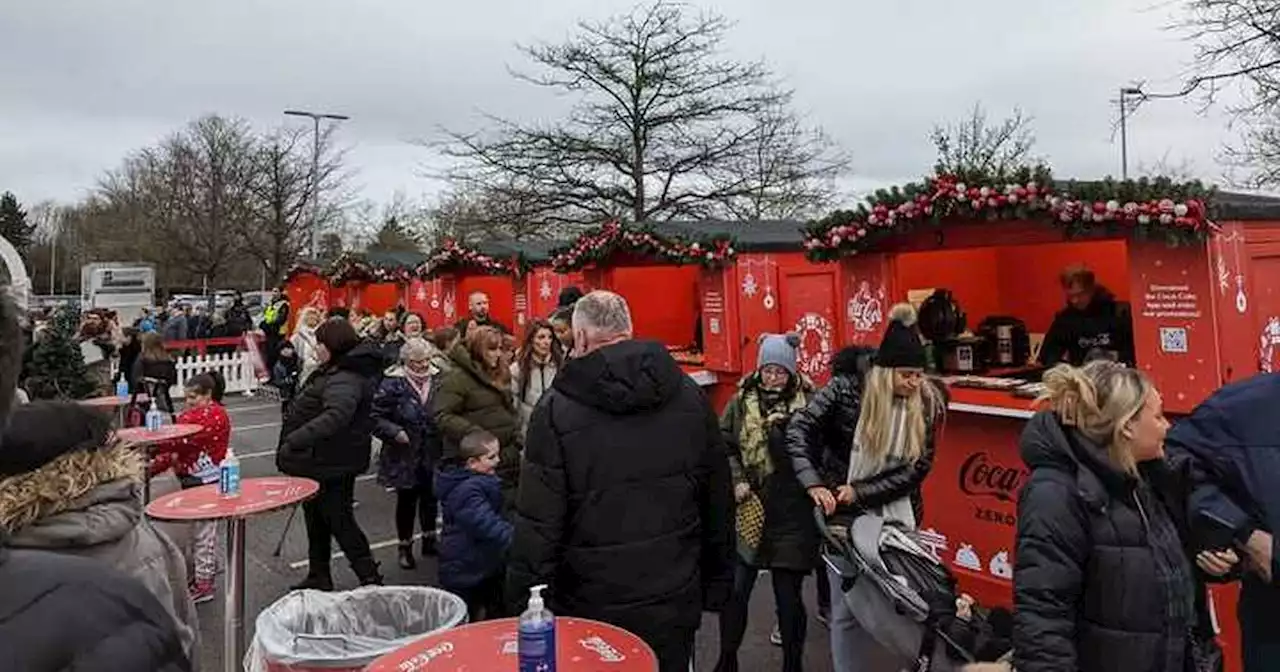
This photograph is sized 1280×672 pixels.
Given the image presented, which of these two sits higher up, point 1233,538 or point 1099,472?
point 1099,472

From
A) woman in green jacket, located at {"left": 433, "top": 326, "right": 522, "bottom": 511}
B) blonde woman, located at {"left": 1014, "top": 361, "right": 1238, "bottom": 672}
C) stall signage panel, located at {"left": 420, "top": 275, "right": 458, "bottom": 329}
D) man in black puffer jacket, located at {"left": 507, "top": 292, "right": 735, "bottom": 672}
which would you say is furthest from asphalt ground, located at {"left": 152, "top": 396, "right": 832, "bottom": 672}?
stall signage panel, located at {"left": 420, "top": 275, "right": 458, "bottom": 329}

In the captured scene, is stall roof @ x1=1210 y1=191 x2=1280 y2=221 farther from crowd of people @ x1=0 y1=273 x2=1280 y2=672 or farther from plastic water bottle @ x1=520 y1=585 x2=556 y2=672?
plastic water bottle @ x1=520 y1=585 x2=556 y2=672

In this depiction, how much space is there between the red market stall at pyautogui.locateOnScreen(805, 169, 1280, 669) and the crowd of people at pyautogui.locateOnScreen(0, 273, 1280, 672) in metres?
0.79

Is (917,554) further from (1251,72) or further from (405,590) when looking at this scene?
(1251,72)

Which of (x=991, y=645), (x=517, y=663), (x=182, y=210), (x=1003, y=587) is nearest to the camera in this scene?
(x=517, y=663)

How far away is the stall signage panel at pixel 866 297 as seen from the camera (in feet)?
18.2

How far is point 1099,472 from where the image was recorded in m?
2.28

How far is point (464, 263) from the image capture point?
535 inches

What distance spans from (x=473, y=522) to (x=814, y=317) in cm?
446

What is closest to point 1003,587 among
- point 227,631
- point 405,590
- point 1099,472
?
point 1099,472

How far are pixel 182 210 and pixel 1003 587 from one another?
27.8 m

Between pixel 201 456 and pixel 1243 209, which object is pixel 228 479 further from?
pixel 1243 209

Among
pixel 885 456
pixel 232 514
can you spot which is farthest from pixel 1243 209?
pixel 232 514

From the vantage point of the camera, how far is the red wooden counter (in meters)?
Result: 4.88
